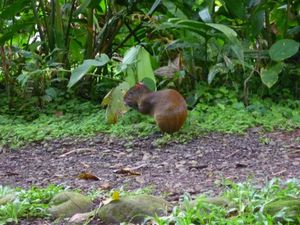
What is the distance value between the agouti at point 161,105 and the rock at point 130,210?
1685 millimetres

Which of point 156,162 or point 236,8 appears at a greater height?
point 236,8

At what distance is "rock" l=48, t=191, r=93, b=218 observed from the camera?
2.71 meters

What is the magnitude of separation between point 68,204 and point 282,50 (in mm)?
2649

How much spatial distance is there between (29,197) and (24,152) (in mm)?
1574

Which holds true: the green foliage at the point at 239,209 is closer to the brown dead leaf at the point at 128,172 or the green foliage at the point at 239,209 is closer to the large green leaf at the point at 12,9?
the brown dead leaf at the point at 128,172

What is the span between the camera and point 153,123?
4.72 metres

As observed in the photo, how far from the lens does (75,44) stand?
610cm

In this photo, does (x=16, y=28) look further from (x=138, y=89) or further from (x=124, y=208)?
(x=124, y=208)

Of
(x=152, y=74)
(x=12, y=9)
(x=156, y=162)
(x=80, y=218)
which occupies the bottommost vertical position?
(x=156, y=162)

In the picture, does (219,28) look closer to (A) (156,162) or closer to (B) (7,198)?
(A) (156,162)

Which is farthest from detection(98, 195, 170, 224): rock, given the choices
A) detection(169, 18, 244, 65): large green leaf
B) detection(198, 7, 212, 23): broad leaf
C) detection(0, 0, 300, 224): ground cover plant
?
detection(198, 7, 212, 23): broad leaf

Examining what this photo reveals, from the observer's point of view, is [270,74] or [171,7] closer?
[270,74]

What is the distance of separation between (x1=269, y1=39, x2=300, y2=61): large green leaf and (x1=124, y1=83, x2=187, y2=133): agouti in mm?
901

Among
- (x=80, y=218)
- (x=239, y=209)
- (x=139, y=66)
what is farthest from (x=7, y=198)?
(x=139, y=66)
